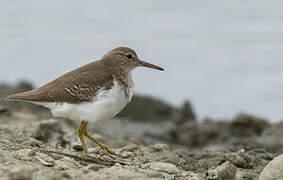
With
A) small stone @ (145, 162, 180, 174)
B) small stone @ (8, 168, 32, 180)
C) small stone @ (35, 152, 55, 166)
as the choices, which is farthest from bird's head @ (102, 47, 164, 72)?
small stone @ (8, 168, 32, 180)

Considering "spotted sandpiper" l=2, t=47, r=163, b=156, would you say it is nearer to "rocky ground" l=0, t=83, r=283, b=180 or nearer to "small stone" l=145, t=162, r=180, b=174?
"rocky ground" l=0, t=83, r=283, b=180

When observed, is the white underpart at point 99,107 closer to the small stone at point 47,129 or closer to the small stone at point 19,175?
the small stone at point 19,175

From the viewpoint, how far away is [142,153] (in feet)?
24.2

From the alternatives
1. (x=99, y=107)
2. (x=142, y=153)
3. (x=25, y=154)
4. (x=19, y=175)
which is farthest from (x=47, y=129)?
(x=19, y=175)

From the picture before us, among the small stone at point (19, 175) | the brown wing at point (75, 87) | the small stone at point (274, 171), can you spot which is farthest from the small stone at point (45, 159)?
the small stone at point (274, 171)

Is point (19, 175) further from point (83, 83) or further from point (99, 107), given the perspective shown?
point (83, 83)

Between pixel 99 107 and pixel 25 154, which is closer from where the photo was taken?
pixel 25 154

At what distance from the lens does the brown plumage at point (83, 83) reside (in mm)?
6578

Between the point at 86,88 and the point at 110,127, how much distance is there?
7.37 m

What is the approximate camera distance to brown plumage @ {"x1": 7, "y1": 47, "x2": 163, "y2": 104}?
259 inches

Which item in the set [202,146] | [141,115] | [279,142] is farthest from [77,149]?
[141,115]

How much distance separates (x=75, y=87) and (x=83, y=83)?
122 mm

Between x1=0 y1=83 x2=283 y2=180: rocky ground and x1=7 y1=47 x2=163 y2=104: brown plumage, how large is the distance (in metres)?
0.67

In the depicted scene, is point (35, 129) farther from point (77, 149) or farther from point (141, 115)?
point (141, 115)
